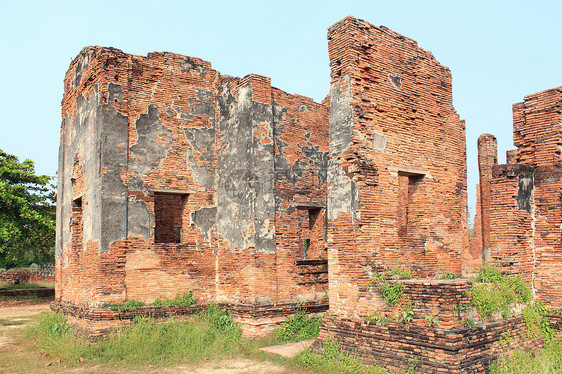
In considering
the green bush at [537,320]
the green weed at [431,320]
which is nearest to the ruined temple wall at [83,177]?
the green weed at [431,320]

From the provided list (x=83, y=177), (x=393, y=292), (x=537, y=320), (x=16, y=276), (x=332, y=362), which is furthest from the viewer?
(x=16, y=276)

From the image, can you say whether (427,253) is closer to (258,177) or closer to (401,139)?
(401,139)

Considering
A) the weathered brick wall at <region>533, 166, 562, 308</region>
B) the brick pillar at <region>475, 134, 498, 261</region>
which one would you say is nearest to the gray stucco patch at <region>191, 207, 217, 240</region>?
the weathered brick wall at <region>533, 166, 562, 308</region>

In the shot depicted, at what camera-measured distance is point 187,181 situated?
10.8m

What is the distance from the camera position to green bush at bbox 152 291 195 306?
1006 cm

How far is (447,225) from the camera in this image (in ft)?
31.2

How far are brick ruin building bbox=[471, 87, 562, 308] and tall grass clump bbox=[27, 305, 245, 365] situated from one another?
5.28m

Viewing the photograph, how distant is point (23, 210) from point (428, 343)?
15.4 m

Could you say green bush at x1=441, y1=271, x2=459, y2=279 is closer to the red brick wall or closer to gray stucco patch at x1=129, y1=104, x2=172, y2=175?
gray stucco patch at x1=129, y1=104, x2=172, y2=175

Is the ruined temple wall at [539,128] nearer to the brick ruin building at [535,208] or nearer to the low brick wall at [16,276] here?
the brick ruin building at [535,208]

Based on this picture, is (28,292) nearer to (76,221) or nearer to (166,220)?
(166,220)

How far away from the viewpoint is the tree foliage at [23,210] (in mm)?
17203

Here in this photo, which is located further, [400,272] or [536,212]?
[536,212]

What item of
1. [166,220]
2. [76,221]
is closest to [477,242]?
[166,220]
